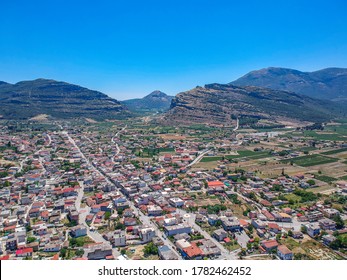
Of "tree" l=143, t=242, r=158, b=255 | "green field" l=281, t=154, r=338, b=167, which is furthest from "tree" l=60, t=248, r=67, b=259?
"green field" l=281, t=154, r=338, b=167

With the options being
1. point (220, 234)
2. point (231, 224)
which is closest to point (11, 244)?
point (220, 234)

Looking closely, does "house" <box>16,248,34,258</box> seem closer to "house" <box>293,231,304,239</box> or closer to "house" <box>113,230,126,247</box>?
"house" <box>113,230,126,247</box>

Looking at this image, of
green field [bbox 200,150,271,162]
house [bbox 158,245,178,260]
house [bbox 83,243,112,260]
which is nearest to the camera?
house [bbox 158,245,178,260]

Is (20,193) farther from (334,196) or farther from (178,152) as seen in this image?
(334,196)

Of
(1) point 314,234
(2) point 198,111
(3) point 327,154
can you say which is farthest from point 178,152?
(2) point 198,111

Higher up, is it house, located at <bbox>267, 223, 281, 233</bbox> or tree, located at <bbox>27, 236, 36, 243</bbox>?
tree, located at <bbox>27, 236, 36, 243</bbox>

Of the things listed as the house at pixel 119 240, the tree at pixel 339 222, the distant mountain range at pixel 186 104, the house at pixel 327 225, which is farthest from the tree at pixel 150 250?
the distant mountain range at pixel 186 104

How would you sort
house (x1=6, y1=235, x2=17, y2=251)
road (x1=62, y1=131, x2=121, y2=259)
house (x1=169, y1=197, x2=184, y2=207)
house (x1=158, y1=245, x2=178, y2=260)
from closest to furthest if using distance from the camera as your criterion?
1. house (x1=158, y1=245, x2=178, y2=260)
2. road (x1=62, y1=131, x2=121, y2=259)
3. house (x1=6, y1=235, x2=17, y2=251)
4. house (x1=169, y1=197, x2=184, y2=207)

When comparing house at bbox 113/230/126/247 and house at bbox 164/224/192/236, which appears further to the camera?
house at bbox 164/224/192/236
